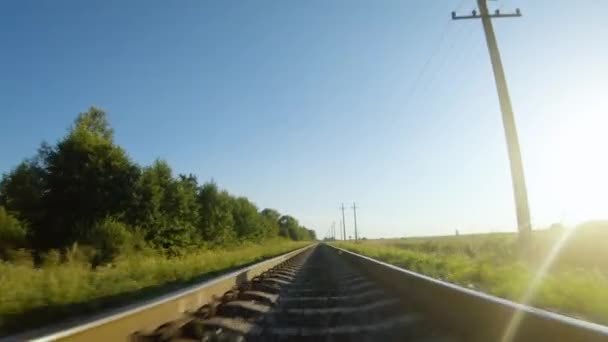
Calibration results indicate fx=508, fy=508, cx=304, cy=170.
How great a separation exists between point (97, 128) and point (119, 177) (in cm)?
1954

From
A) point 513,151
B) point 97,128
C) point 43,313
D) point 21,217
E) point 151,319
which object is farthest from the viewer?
point 97,128

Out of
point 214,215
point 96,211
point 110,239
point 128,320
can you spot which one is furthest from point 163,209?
point 128,320

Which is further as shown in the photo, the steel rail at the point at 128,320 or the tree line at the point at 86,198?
the tree line at the point at 86,198

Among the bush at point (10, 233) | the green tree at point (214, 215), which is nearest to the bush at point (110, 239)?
the bush at point (10, 233)

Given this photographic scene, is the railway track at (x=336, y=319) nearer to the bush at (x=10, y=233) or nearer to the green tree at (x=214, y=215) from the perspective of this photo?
the bush at (x=10, y=233)

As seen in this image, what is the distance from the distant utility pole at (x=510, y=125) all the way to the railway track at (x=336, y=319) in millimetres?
7106

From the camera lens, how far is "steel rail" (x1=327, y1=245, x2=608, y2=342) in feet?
8.69

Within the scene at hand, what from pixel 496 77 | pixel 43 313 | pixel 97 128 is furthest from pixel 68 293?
pixel 97 128

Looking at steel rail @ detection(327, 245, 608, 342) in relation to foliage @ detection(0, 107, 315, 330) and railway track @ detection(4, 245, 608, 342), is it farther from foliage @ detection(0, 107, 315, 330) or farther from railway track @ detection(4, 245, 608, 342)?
foliage @ detection(0, 107, 315, 330)

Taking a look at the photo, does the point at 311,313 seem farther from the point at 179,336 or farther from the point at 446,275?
the point at 446,275

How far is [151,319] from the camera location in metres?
4.49

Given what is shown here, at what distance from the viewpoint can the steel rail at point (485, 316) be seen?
8.69 ft

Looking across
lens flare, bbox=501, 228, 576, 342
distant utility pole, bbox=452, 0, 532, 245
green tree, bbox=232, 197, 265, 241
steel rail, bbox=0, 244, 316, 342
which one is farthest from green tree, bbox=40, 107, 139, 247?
green tree, bbox=232, 197, 265, 241

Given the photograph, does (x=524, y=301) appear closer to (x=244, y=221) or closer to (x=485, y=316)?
(x=485, y=316)
